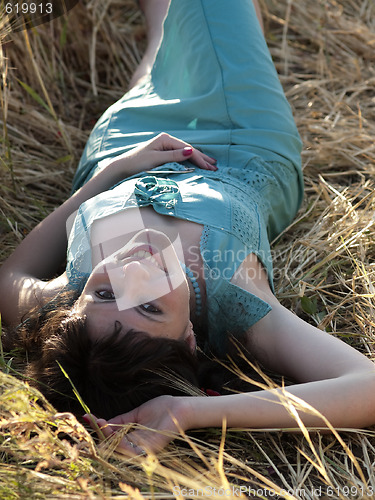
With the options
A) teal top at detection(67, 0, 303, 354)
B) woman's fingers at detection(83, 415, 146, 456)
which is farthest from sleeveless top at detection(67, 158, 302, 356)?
woman's fingers at detection(83, 415, 146, 456)

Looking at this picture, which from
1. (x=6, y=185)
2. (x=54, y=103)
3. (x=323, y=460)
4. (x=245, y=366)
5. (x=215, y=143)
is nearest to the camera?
(x=323, y=460)

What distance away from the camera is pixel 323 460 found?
167 cm

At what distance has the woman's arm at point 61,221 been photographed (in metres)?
A: 2.23

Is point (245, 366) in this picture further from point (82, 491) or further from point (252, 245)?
point (82, 491)

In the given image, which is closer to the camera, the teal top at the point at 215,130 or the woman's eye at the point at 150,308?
the woman's eye at the point at 150,308

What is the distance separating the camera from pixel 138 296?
5.73 ft

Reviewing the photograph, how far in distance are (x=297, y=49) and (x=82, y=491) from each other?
10.5 feet

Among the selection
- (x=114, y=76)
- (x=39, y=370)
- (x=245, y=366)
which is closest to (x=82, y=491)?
(x=39, y=370)

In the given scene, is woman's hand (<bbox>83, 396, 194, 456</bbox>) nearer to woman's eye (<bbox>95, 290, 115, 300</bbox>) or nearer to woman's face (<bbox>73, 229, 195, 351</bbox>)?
woman's face (<bbox>73, 229, 195, 351</bbox>)

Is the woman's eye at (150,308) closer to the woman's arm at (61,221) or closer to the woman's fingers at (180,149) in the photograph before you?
the woman's arm at (61,221)

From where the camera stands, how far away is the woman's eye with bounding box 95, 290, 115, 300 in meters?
1.79

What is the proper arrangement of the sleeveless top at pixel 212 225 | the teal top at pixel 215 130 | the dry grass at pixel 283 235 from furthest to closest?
the teal top at pixel 215 130
the sleeveless top at pixel 212 225
the dry grass at pixel 283 235

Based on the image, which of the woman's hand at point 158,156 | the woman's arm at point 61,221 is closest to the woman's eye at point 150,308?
the woman's arm at point 61,221

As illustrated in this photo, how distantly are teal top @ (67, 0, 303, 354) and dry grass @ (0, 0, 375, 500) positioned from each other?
0.95ft
